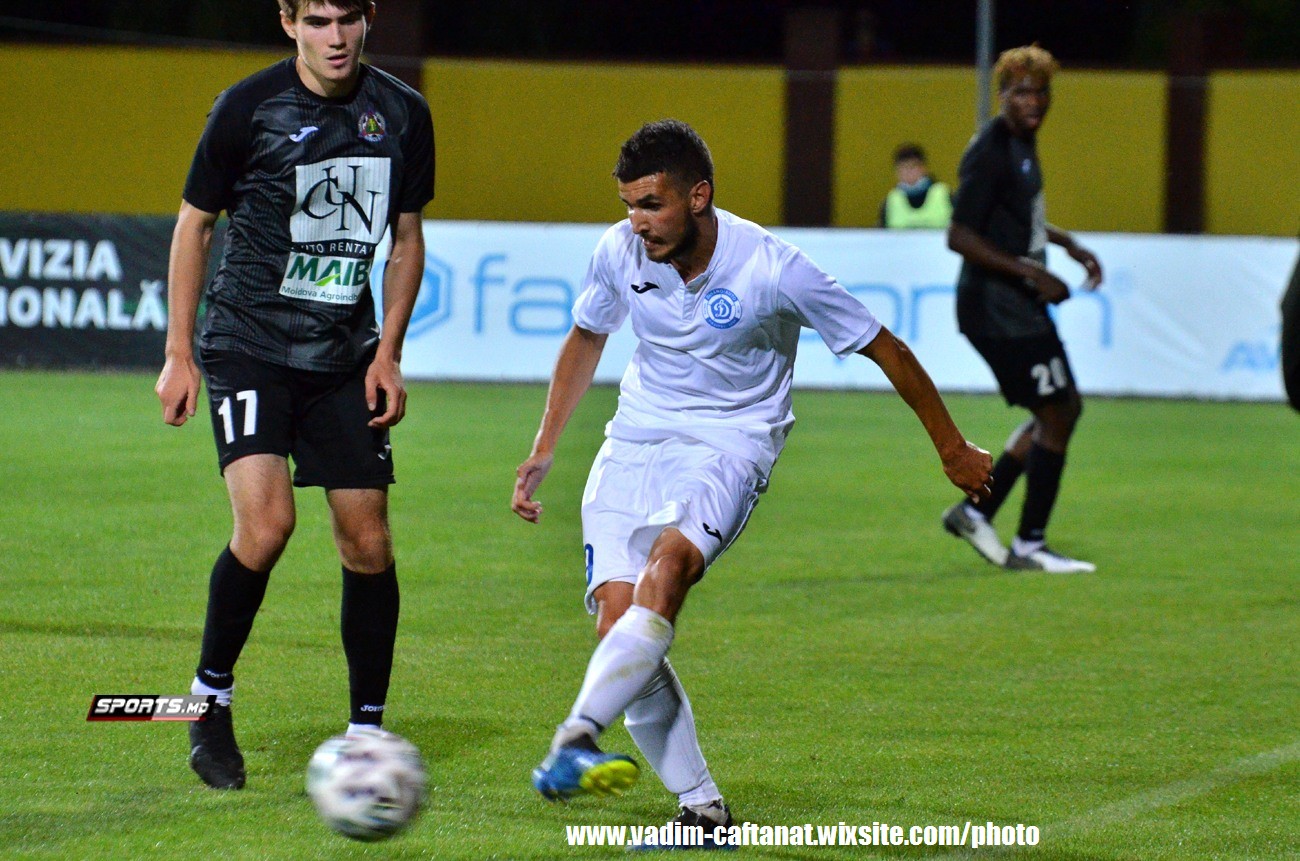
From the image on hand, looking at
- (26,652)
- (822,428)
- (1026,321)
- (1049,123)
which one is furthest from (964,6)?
(26,652)

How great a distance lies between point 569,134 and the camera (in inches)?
1078

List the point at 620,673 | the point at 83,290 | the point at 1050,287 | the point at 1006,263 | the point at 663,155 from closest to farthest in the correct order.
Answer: the point at 620,673, the point at 663,155, the point at 1050,287, the point at 1006,263, the point at 83,290

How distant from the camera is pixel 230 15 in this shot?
97.3 ft

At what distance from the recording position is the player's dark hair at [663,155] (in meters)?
4.40

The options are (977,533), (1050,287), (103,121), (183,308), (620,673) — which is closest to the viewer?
(620,673)

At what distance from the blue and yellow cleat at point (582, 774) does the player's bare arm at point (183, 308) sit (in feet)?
4.91

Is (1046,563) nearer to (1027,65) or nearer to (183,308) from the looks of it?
(1027,65)

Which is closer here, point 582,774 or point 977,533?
point 582,774

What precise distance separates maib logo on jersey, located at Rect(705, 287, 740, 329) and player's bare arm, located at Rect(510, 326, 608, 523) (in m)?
0.39

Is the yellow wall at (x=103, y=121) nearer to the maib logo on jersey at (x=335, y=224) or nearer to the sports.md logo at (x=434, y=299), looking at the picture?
the sports.md logo at (x=434, y=299)

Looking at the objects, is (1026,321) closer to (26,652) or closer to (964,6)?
(26,652)

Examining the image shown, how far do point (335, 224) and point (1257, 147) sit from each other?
942 inches

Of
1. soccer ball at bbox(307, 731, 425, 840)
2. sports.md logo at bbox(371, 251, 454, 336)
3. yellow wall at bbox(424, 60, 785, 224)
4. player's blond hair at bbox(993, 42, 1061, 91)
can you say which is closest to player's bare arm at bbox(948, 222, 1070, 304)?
player's blond hair at bbox(993, 42, 1061, 91)

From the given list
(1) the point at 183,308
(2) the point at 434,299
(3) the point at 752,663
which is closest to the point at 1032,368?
(3) the point at 752,663
